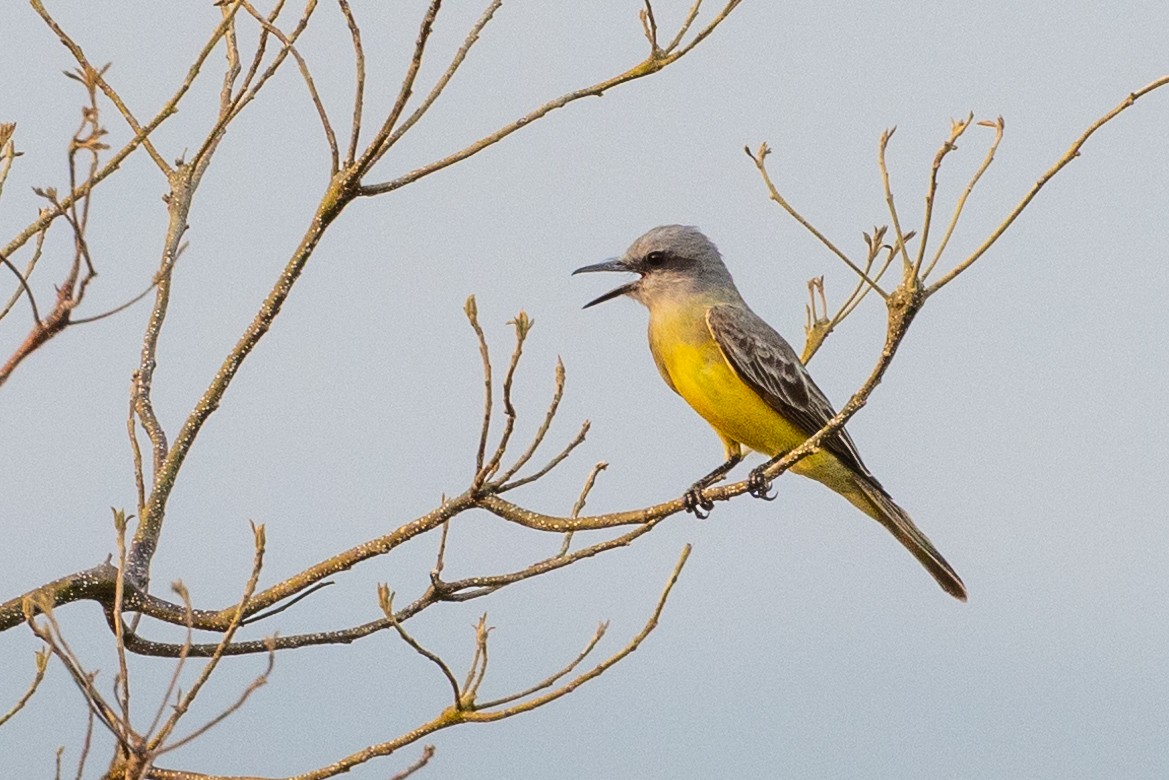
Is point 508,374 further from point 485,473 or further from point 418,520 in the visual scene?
point 418,520

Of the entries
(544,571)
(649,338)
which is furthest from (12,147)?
(649,338)

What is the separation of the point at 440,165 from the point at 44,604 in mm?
1848

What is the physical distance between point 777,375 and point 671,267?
120 centimetres

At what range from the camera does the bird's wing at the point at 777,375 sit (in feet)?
23.5

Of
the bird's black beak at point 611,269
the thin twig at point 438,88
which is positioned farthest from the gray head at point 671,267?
the thin twig at point 438,88

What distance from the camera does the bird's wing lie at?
23.5ft

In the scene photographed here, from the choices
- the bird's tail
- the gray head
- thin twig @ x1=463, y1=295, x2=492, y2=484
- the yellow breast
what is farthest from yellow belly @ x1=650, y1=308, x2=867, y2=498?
thin twig @ x1=463, y1=295, x2=492, y2=484

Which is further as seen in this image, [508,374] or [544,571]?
[544,571]

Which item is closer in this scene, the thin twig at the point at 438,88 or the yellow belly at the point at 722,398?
the thin twig at the point at 438,88

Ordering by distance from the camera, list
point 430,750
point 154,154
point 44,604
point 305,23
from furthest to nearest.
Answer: point 154,154
point 305,23
point 430,750
point 44,604

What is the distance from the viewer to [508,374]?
12.7 feet

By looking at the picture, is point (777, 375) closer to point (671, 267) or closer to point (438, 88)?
point (671, 267)

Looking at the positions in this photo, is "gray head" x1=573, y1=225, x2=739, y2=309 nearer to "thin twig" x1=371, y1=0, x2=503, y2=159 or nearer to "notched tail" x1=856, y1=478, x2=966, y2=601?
"notched tail" x1=856, y1=478, x2=966, y2=601

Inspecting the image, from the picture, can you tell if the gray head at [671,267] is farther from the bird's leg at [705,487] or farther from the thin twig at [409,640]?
the thin twig at [409,640]
